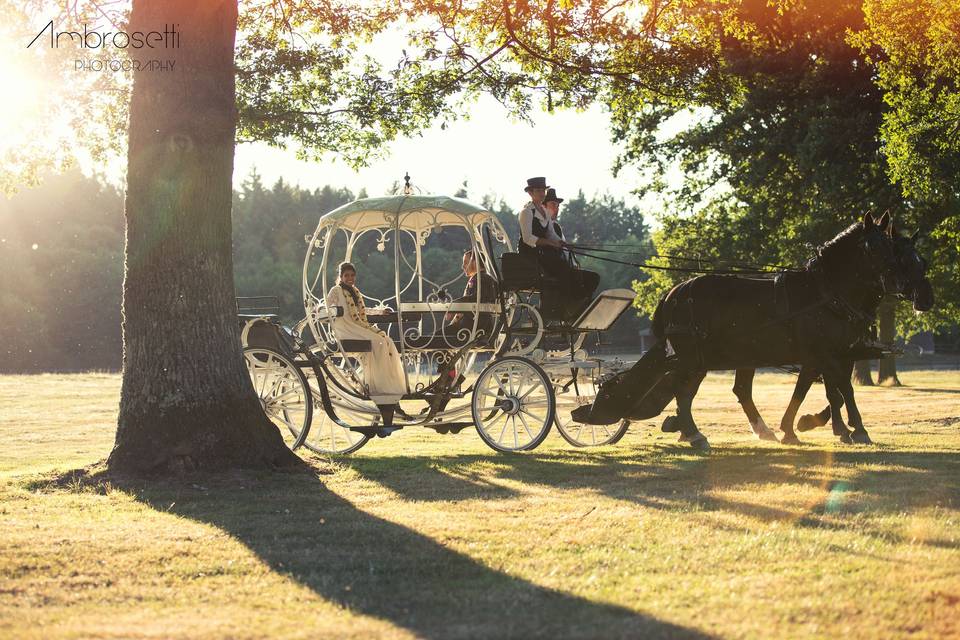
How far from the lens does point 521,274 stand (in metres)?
11.9

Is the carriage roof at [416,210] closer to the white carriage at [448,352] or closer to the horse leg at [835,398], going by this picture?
the white carriage at [448,352]

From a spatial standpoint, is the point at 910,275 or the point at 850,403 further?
the point at 850,403

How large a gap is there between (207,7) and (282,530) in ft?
16.9

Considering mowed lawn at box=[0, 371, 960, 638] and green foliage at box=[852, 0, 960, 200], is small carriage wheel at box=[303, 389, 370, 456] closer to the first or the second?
mowed lawn at box=[0, 371, 960, 638]

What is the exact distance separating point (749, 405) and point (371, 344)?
443cm

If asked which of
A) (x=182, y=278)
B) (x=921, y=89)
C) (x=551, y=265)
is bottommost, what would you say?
(x=182, y=278)

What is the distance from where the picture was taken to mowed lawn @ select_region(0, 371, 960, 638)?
507 cm

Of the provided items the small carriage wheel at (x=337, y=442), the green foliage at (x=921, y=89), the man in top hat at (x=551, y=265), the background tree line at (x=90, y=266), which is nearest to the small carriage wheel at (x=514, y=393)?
the man in top hat at (x=551, y=265)

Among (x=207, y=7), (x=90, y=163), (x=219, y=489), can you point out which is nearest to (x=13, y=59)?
(x=90, y=163)

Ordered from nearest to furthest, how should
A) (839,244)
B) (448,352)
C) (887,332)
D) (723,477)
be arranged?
1. (723,477)
2. (839,244)
3. (448,352)
4. (887,332)

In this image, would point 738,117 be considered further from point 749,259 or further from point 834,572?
point 834,572

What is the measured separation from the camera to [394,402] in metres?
12.3

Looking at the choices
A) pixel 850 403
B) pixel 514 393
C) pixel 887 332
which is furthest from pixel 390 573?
pixel 887 332

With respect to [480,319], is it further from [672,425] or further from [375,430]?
[672,425]
